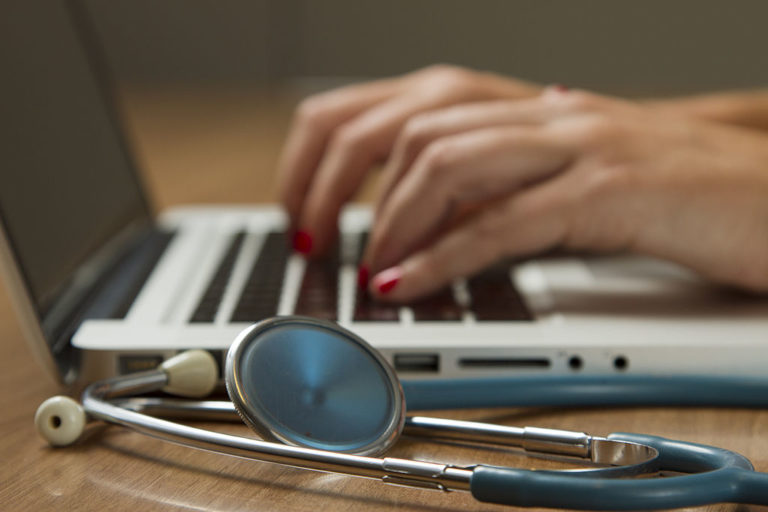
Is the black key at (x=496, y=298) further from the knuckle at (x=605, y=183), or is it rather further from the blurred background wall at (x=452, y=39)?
the blurred background wall at (x=452, y=39)

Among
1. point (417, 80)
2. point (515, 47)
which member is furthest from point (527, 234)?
point (515, 47)

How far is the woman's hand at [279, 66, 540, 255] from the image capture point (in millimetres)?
774

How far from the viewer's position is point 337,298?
62cm

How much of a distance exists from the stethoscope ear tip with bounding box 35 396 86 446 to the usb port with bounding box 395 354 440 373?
17cm

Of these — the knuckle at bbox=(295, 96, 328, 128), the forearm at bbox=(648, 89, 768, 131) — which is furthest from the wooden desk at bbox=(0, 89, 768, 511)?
the forearm at bbox=(648, 89, 768, 131)

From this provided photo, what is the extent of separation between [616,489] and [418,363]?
0.65 feet

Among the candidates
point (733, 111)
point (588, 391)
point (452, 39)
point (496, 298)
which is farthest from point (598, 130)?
point (452, 39)

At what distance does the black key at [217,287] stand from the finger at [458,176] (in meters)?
0.11

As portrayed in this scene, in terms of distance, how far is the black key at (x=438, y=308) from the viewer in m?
0.56

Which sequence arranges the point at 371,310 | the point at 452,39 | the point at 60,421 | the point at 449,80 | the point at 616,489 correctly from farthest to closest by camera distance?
the point at 452,39 < the point at 449,80 < the point at 371,310 < the point at 60,421 < the point at 616,489

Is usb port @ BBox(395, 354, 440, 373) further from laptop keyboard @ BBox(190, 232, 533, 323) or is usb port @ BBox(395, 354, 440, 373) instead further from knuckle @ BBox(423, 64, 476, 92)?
knuckle @ BBox(423, 64, 476, 92)

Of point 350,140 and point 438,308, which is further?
point 350,140

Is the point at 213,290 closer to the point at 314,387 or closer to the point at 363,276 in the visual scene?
the point at 363,276

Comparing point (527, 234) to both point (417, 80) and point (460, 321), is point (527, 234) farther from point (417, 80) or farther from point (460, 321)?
point (417, 80)
